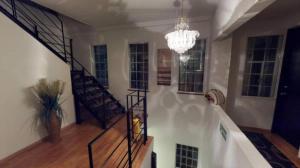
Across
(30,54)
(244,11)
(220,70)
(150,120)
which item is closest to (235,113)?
(220,70)

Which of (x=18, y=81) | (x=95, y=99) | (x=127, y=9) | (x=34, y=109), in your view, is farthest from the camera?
(x=95, y=99)

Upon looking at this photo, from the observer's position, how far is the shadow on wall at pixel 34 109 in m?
2.43

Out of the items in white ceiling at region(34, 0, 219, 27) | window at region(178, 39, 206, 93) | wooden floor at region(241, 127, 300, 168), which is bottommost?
wooden floor at region(241, 127, 300, 168)

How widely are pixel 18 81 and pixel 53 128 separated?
1.02 meters

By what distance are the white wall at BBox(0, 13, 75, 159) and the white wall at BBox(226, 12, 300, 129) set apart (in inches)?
165

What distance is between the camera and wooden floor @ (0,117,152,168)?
2.11m

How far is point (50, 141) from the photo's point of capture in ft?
8.82

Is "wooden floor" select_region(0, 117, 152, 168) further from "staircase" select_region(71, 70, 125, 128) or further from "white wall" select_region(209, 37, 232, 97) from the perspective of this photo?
"white wall" select_region(209, 37, 232, 97)

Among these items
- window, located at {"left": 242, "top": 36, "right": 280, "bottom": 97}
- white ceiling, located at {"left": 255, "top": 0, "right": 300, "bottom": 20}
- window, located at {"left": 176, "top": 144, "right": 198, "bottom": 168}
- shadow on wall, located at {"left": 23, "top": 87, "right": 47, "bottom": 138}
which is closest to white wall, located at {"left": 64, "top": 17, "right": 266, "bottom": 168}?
window, located at {"left": 176, "top": 144, "right": 198, "bottom": 168}

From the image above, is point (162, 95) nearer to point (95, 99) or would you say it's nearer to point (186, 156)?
point (95, 99)

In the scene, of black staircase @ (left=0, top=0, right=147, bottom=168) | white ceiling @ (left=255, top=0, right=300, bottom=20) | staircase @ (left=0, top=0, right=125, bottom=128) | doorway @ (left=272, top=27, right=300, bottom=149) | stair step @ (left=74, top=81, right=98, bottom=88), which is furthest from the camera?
stair step @ (left=74, top=81, right=98, bottom=88)

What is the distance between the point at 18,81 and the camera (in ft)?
7.48

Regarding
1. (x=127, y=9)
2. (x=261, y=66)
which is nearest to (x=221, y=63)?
(x=261, y=66)

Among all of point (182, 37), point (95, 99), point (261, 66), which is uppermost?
point (182, 37)
